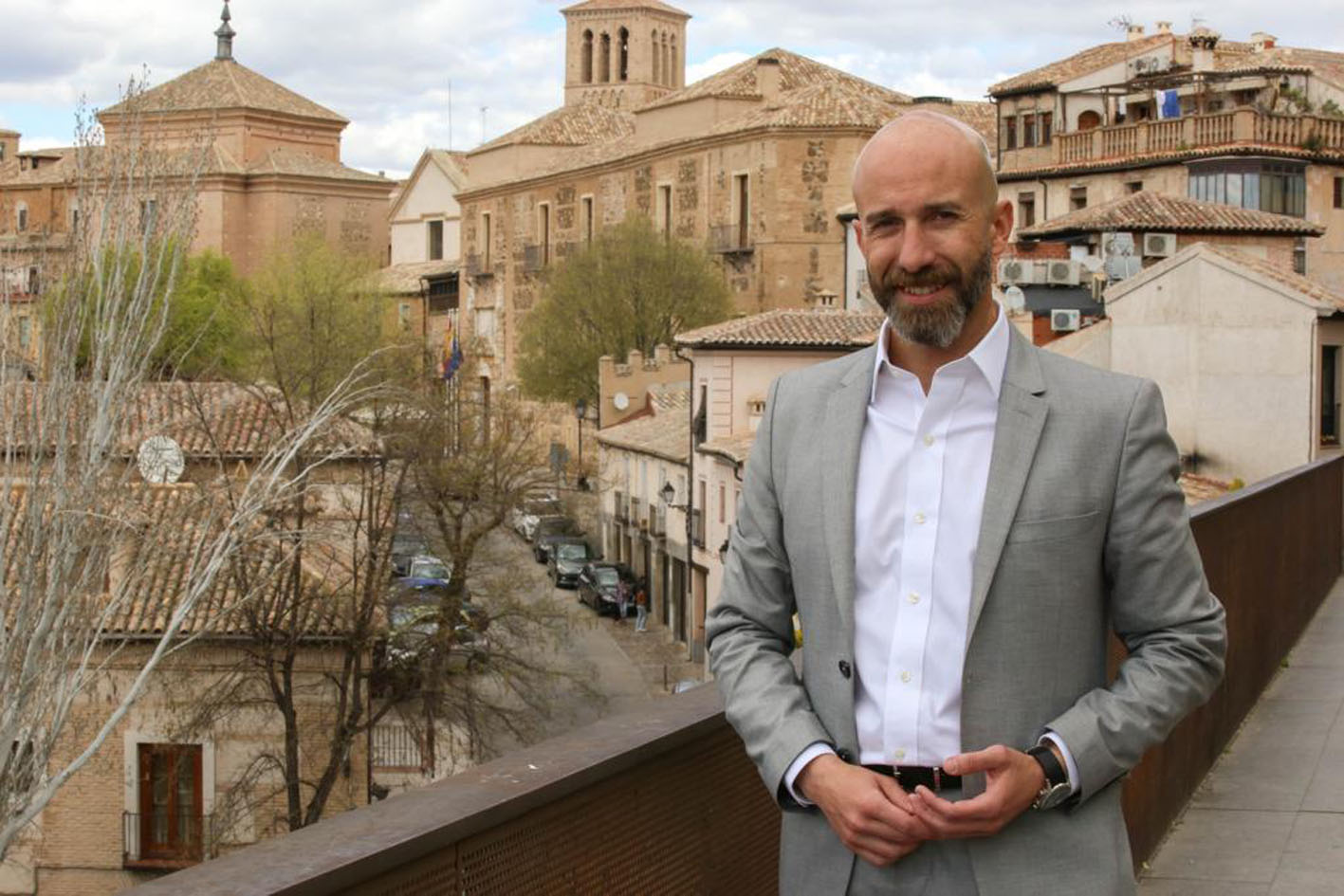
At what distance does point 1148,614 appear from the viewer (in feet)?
7.70

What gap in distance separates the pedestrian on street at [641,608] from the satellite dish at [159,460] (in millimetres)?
13345

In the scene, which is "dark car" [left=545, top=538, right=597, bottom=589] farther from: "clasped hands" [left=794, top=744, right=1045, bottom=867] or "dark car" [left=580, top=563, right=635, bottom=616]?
"clasped hands" [left=794, top=744, right=1045, bottom=867]

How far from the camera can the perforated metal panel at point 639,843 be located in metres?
2.34

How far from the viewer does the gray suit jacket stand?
229cm

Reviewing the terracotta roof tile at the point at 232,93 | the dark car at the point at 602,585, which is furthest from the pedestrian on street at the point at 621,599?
the terracotta roof tile at the point at 232,93

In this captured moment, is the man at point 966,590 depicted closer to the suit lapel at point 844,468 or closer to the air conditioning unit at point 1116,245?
the suit lapel at point 844,468

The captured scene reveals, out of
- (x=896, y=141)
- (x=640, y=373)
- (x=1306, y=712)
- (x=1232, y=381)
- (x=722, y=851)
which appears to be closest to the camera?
(x=896, y=141)

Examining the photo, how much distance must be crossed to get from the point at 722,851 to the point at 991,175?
1269mm

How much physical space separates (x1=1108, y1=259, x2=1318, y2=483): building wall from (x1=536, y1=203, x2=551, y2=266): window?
136 ft

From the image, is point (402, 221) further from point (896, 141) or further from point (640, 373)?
point (896, 141)

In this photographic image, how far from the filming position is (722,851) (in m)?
3.09

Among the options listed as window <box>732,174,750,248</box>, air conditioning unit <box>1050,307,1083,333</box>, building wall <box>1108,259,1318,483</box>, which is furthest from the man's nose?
window <box>732,174,750,248</box>

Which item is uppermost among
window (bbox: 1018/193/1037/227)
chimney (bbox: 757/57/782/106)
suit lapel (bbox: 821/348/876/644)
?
chimney (bbox: 757/57/782/106)

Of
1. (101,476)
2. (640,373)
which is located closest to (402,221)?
(640,373)
